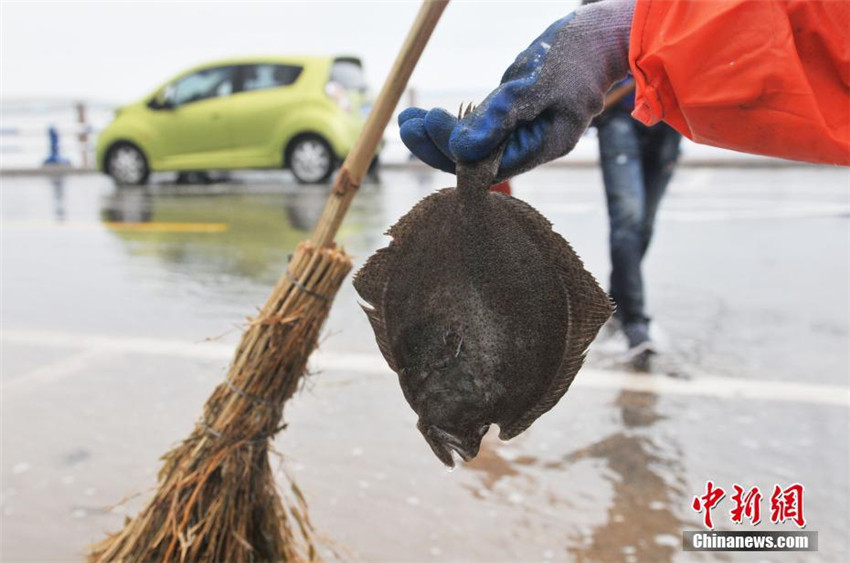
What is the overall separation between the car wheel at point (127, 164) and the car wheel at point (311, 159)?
220 cm

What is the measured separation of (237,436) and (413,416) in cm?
110

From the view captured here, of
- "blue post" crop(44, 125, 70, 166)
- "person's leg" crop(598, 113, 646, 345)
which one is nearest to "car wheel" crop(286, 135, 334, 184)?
"blue post" crop(44, 125, 70, 166)

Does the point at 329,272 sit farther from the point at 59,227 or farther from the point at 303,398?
the point at 59,227

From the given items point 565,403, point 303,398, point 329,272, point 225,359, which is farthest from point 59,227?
point 329,272

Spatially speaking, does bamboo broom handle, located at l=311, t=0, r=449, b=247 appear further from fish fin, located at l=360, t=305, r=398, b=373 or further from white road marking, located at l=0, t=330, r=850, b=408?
white road marking, located at l=0, t=330, r=850, b=408

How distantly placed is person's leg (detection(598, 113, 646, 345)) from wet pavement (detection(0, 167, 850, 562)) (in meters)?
0.27

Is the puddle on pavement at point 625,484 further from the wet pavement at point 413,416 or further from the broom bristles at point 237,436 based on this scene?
the broom bristles at point 237,436

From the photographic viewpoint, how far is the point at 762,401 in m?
3.22

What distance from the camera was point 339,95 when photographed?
10.8 metres

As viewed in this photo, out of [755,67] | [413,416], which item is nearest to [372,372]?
[413,416]

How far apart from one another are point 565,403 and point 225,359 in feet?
4.66

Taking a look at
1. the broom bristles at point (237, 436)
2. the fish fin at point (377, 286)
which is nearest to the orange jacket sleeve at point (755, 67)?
the fish fin at point (377, 286)

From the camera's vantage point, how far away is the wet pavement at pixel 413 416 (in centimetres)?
238

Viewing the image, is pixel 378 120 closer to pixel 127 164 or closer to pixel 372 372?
pixel 372 372
